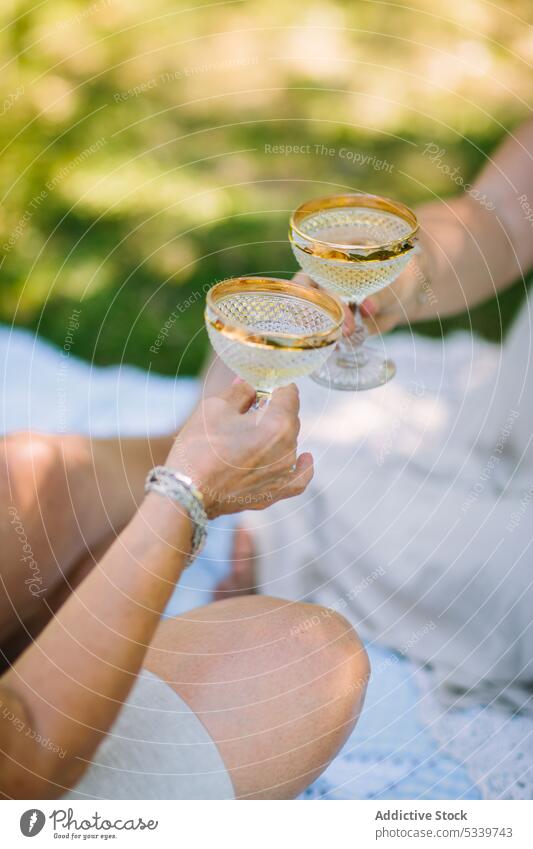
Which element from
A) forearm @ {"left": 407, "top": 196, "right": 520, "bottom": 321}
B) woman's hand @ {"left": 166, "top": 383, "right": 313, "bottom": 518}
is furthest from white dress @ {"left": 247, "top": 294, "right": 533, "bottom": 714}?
woman's hand @ {"left": 166, "top": 383, "right": 313, "bottom": 518}

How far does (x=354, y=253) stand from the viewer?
0.70 metres

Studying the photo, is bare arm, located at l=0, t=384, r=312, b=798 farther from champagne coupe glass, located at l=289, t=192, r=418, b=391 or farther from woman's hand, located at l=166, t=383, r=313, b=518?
champagne coupe glass, located at l=289, t=192, r=418, b=391

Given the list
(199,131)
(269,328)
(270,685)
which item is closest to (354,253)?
(269,328)

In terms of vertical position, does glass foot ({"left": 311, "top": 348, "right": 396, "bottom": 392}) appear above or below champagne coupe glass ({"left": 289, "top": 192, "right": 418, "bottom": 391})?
below

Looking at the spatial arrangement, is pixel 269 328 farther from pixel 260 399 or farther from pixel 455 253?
pixel 455 253

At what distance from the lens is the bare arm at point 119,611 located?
60 cm

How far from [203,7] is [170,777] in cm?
166

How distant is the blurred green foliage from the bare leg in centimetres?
70

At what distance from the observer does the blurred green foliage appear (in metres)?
1.55
